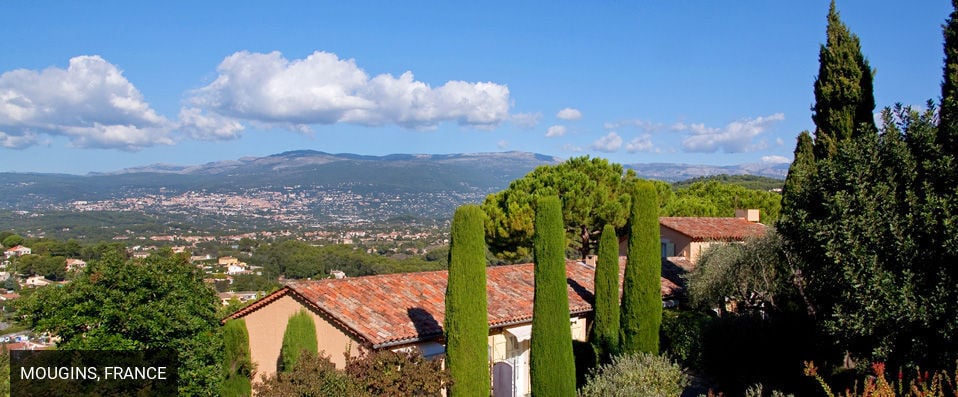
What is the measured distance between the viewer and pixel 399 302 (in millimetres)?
18000

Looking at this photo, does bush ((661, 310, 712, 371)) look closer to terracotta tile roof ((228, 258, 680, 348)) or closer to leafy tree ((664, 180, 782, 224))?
terracotta tile roof ((228, 258, 680, 348))

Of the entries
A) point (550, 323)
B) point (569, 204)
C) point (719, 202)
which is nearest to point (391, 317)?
point (550, 323)

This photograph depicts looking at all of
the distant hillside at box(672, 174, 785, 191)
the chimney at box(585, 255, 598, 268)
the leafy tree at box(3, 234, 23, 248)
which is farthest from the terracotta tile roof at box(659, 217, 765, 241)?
the leafy tree at box(3, 234, 23, 248)

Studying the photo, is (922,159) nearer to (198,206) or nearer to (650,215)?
(650,215)

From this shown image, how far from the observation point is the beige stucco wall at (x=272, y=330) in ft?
55.3

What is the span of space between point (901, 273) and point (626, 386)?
191 inches

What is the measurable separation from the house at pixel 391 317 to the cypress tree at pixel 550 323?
1830 millimetres

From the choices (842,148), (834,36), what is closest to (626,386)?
(842,148)

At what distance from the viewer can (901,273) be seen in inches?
408

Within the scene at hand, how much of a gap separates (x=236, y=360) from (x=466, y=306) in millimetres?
7448

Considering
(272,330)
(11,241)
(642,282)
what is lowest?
(11,241)

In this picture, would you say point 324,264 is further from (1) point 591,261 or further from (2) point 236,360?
(2) point 236,360

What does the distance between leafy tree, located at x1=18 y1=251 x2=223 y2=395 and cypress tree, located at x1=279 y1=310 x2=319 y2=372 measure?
7.39 ft

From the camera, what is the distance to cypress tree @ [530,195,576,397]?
15406 millimetres
